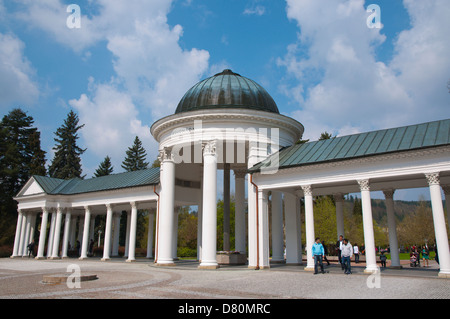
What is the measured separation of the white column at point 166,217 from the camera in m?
27.6

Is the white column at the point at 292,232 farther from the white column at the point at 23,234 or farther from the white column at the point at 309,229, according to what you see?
the white column at the point at 23,234

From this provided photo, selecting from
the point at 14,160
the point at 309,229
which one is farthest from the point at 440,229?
the point at 14,160

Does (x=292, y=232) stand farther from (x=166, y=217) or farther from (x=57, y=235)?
(x=57, y=235)

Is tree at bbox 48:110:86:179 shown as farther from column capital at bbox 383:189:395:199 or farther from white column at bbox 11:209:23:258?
column capital at bbox 383:189:395:199

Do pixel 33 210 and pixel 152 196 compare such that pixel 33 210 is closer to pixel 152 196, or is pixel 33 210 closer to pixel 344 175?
pixel 152 196

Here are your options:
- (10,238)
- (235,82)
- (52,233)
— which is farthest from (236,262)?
(10,238)

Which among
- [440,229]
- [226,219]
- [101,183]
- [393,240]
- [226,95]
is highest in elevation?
[226,95]

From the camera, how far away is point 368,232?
21.1 meters

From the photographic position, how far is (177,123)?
27.9m

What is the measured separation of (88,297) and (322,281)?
1039 centimetres

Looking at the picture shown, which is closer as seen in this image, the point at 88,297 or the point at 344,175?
the point at 88,297

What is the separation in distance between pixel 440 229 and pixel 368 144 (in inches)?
256

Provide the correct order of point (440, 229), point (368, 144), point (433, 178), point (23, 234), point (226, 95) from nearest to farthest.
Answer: point (440, 229) → point (433, 178) → point (368, 144) → point (226, 95) → point (23, 234)

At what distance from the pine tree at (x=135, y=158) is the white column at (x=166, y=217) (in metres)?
49.7
